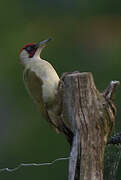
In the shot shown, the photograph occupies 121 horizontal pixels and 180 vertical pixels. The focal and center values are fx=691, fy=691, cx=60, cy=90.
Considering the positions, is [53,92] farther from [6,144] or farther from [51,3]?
[51,3]

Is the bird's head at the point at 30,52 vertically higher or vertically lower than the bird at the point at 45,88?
higher

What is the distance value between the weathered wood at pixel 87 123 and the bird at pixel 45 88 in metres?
0.15

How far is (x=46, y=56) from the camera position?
803 centimetres

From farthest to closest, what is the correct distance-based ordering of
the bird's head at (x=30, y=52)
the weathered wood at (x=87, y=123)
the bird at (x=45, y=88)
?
1. the bird's head at (x=30, y=52)
2. the bird at (x=45, y=88)
3. the weathered wood at (x=87, y=123)

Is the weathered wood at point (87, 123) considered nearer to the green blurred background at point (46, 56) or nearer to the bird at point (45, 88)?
the bird at point (45, 88)

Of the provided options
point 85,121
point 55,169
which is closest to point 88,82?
point 85,121

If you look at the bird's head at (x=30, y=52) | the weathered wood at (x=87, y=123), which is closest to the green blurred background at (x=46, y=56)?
the bird's head at (x=30, y=52)

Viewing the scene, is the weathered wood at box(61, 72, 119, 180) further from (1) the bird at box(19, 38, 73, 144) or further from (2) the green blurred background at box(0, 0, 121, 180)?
(2) the green blurred background at box(0, 0, 121, 180)

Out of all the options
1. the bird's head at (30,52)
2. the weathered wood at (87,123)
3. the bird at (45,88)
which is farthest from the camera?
the bird's head at (30,52)

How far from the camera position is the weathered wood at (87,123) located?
2.88 meters

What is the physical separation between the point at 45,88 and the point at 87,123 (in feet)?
1.61

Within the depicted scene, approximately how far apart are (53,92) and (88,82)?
1.28ft

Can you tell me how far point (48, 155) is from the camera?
7.40 metres

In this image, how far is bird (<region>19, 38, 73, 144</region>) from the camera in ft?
10.3
